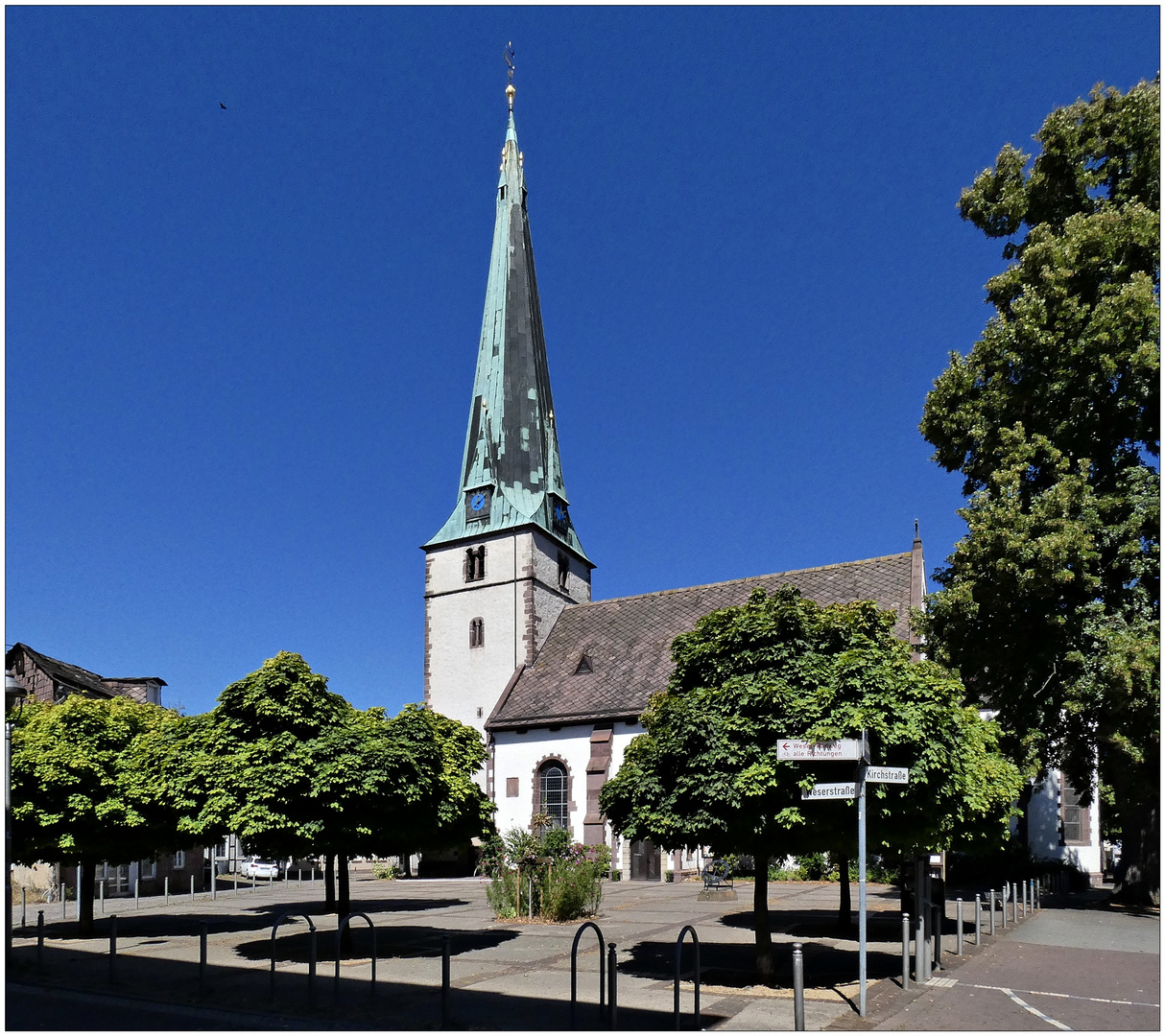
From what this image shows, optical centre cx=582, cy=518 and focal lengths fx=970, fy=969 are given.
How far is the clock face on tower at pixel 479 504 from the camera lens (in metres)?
46.6

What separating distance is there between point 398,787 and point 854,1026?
7.05 metres

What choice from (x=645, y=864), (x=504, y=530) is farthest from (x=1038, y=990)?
Result: (x=504, y=530)

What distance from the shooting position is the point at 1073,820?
3412cm

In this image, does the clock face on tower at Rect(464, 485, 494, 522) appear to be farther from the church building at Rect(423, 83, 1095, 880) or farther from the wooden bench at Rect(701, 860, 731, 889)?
the wooden bench at Rect(701, 860, 731, 889)

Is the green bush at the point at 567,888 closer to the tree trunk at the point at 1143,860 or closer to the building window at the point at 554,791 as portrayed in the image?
the tree trunk at the point at 1143,860

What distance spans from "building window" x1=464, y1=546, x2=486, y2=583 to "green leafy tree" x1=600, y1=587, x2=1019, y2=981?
111ft

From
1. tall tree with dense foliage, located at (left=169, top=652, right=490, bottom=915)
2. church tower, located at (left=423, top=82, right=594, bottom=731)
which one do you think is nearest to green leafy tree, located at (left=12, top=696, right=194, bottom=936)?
tall tree with dense foliage, located at (left=169, top=652, right=490, bottom=915)

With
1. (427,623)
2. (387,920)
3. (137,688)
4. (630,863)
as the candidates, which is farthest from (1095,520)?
(137,688)

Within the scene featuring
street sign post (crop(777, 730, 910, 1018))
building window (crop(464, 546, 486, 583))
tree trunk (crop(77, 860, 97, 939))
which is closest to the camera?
street sign post (crop(777, 730, 910, 1018))

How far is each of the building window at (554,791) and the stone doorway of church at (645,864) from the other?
3.62 metres

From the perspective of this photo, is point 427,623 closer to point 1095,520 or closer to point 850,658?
point 1095,520

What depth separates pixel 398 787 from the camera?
14.1 metres

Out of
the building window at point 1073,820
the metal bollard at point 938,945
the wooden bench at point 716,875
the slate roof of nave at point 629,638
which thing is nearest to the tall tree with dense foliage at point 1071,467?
the metal bollard at point 938,945

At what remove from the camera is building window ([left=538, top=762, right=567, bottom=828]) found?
1523 inches
